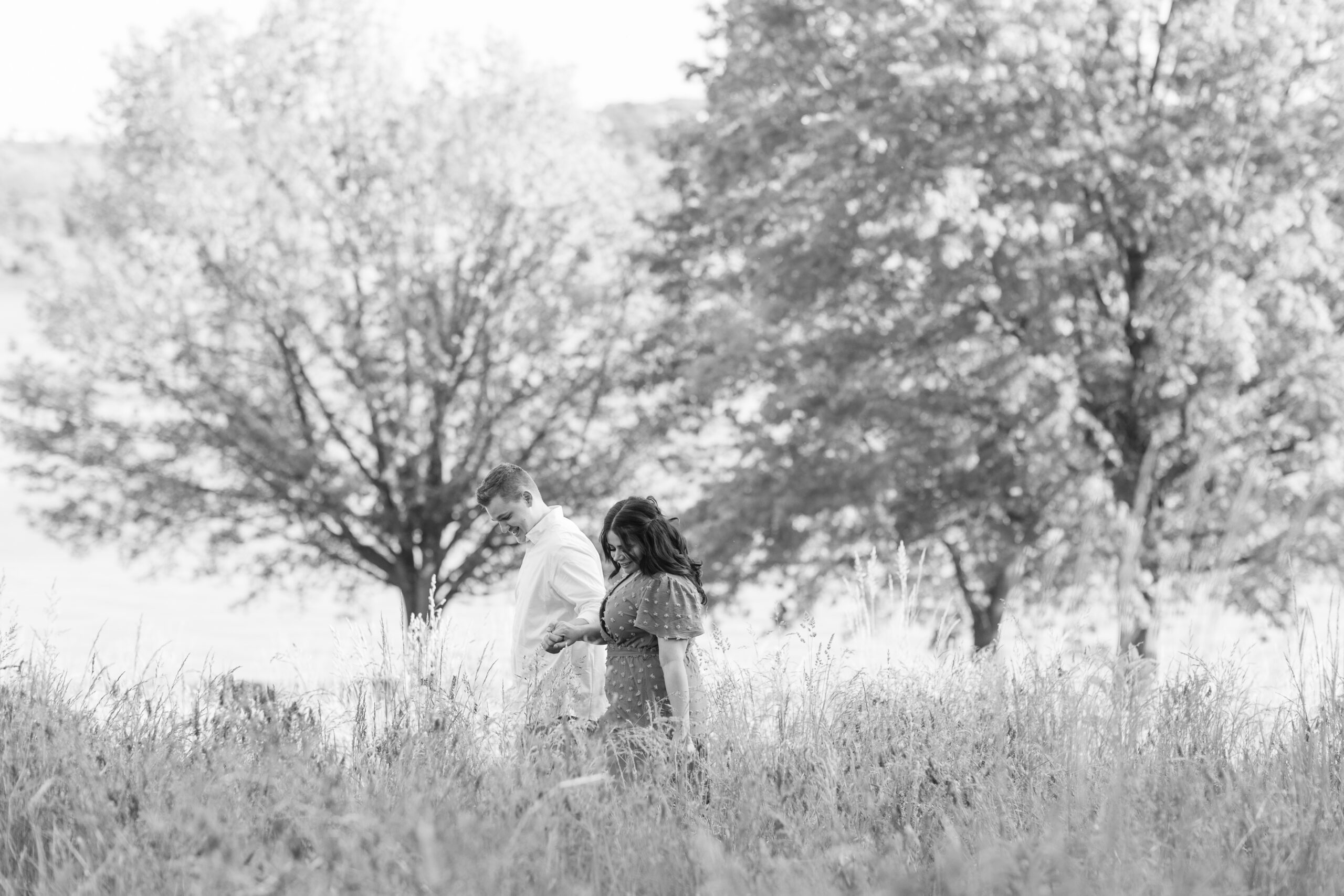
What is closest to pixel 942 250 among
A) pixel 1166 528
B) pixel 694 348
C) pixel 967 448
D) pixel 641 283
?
pixel 967 448

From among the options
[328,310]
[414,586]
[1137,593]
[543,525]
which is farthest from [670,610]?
[328,310]

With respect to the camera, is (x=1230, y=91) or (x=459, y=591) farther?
(x=459, y=591)

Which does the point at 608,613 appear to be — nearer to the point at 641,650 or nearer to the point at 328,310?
the point at 641,650

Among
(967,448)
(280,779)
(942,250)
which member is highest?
(942,250)

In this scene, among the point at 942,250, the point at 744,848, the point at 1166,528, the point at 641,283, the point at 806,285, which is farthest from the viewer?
the point at 641,283

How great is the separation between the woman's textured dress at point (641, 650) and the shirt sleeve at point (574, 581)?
345 millimetres

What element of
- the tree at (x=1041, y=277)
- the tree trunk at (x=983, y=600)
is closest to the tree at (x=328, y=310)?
the tree at (x=1041, y=277)

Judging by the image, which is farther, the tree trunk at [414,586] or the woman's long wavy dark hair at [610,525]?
the tree trunk at [414,586]

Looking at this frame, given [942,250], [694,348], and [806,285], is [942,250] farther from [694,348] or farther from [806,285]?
[694,348]

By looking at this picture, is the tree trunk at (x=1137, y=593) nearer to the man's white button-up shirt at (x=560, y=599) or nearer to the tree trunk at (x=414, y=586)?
the man's white button-up shirt at (x=560, y=599)

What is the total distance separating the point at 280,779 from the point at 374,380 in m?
18.7

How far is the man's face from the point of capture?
19.5 feet

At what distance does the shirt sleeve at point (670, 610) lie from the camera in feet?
16.7

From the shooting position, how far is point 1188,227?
1509 centimetres
